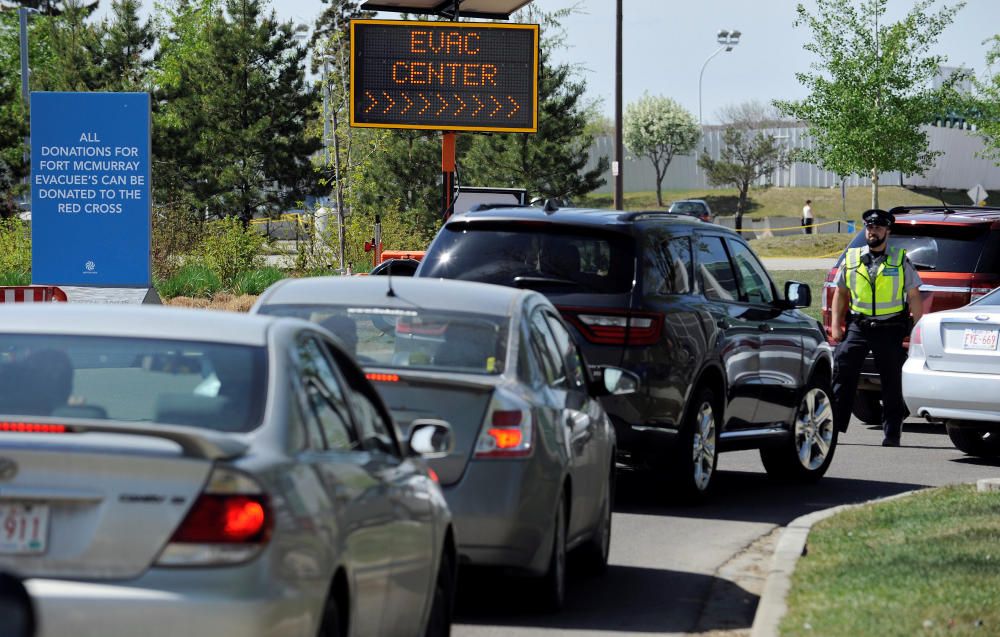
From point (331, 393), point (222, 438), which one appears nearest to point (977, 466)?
point (331, 393)

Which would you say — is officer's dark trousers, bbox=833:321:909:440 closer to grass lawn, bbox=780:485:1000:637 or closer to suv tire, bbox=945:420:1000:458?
suv tire, bbox=945:420:1000:458

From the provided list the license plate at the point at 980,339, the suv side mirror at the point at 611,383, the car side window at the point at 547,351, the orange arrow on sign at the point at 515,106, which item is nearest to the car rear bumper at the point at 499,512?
the car side window at the point at 547,351

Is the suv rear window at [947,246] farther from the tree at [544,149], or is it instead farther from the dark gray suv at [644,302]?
the tree at [544,149]

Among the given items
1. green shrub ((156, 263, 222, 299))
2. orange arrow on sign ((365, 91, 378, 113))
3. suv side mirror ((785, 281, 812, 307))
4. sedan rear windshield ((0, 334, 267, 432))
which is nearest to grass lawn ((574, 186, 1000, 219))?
green shrub ((156, 263, 222, 299))

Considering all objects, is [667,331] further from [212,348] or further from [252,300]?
[252,300]

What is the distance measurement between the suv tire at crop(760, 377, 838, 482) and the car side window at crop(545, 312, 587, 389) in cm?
434

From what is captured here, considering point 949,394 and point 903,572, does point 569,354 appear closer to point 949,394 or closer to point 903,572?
point 903,572

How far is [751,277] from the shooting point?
12.7m

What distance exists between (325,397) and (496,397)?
228cm

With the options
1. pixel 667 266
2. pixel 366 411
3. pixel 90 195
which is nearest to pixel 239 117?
pixel 90 195

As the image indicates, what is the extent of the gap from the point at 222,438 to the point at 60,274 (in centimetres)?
2035

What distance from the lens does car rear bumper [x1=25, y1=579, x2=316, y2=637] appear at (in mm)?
4133

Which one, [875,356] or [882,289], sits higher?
[882,289]

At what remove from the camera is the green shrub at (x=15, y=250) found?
29.0 meters
